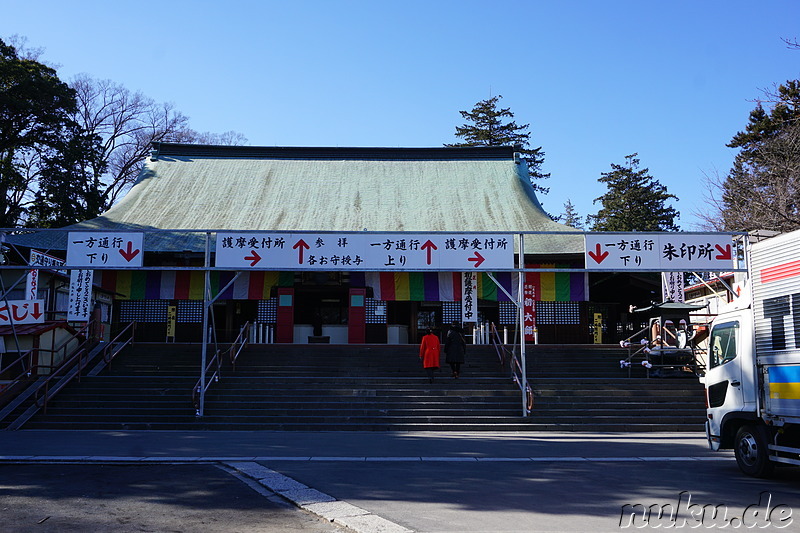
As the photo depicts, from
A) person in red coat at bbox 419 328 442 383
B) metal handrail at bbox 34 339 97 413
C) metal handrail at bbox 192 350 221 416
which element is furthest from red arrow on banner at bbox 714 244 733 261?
metal handrail at bbox 34 339 97 413

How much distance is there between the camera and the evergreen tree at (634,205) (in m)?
43.4

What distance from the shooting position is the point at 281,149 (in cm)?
2931

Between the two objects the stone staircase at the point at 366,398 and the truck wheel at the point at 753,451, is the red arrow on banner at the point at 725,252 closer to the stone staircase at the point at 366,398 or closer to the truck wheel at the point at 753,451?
the stone staircase at the point at 366,398

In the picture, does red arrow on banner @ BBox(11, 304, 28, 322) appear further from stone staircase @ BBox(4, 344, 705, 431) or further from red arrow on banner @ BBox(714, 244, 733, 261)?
red arrow on banner @ BBox(714, 244, 733, 261)

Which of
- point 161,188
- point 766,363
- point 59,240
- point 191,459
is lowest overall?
point 191,459

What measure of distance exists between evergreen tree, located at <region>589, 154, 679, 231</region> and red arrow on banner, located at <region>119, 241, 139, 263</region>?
35.4 m

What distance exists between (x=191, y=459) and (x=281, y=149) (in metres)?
21.3

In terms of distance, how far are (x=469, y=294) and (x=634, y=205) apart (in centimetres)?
2837

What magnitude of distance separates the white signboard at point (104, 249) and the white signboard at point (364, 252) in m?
1.85

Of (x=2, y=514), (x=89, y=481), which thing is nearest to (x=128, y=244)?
(x=89, y=481)

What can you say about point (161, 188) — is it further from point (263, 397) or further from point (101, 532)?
point (101, 532)

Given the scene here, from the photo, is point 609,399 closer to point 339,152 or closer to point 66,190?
point 339,152

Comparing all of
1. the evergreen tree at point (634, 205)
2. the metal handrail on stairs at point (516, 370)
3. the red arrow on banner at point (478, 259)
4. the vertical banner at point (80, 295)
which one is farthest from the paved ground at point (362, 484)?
the evergreen tree at point (634, 205)

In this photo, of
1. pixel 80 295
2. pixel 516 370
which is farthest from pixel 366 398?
pixel 80 295
